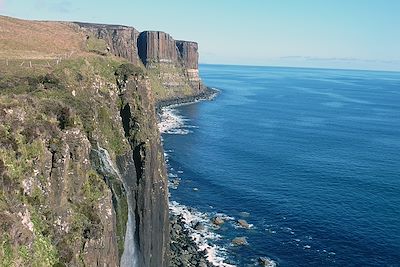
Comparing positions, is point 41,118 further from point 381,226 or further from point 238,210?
point 381,226

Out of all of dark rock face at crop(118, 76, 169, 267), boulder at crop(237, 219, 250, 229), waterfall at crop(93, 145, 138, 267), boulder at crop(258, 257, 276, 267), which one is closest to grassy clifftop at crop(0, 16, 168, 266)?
dark rock face at crop(118, 76, 169, 267)

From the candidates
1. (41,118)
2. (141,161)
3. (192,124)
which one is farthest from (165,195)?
(192,124)

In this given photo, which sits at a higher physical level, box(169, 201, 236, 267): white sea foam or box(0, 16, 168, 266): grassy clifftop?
box(0, 16, 168, 266): grassy clifftop

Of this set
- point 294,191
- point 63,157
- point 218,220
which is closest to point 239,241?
point 218,220

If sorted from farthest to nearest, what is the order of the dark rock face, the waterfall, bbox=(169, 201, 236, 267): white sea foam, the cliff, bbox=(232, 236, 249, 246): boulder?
bbox=(232, 236, 249, 246): boulder, bbox=(169, 201, 236, 267): white sea foam, the dark rock face, the waterfall, the cliff

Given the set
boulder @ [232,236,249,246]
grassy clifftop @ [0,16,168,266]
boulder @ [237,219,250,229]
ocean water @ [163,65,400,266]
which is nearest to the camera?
grassy clifftop @ [0,16,168,266]

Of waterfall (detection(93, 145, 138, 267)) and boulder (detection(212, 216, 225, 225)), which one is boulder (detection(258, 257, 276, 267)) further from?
waterfall (detection(93, 145, 138, 267))
